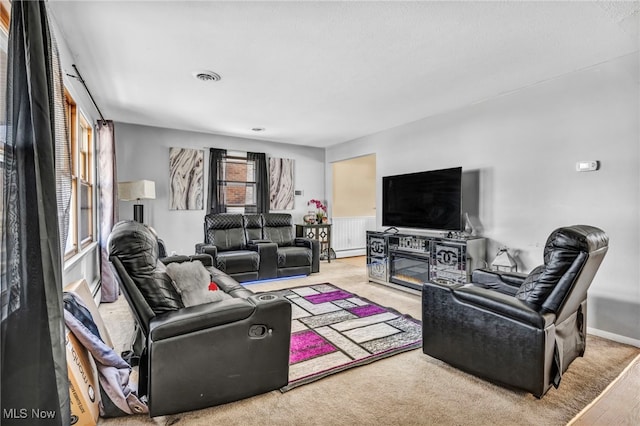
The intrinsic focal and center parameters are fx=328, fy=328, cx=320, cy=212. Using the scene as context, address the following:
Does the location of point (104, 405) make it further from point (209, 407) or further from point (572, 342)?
point (572, 342)

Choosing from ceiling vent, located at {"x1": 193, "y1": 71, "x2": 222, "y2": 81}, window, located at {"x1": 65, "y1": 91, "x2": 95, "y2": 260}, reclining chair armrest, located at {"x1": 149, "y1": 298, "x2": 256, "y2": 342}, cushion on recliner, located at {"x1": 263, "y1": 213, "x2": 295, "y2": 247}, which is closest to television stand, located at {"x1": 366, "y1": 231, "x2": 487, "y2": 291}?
cushion on recliner, located at {"x1": 263, "y1": 213, "x2": 295, "y2": 247}

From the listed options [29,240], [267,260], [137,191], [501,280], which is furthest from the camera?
[267,260]

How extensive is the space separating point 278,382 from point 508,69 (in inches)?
129

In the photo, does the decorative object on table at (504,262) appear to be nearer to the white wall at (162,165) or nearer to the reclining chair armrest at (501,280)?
the reclining chair armrest at (501,280)

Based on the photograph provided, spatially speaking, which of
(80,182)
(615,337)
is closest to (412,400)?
(615,337)

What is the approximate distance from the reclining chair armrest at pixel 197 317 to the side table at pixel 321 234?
4558mm

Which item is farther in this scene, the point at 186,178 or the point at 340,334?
the point at 186,178

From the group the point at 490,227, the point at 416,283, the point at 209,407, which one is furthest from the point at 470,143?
the point at 209,407

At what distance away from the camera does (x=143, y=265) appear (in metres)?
1.81

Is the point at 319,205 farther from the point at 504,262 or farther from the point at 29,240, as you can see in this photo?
the point at 29,240

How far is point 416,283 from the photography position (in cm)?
430

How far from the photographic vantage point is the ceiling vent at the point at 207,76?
3.08 meters

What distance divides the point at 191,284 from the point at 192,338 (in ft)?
1.26

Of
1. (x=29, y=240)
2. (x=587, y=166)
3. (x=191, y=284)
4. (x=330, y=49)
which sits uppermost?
(x=330, y=49)
